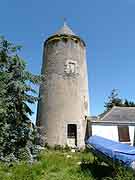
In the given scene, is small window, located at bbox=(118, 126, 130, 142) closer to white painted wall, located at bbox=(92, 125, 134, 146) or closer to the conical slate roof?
white painted wall, located at bbox=(92, 125, 134, 146)

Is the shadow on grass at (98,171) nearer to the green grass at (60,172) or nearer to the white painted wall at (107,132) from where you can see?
the green grass at (60,172)

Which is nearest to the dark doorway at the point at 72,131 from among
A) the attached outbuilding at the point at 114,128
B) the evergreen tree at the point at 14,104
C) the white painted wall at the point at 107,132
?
the attached outbuilding at the point at 114,128

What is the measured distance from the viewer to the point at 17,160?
1101cm

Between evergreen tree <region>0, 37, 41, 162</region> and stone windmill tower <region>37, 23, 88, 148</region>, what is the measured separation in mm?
5717

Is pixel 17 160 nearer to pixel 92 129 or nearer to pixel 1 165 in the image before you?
pixel 1 165

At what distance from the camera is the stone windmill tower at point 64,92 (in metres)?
18.5

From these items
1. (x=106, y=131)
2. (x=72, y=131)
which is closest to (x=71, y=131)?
(x=72, y=131)

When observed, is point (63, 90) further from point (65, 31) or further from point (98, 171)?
point (98, 171)

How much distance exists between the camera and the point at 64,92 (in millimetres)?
19328

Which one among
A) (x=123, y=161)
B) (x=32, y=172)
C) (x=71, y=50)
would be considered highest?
(x=71, y=50)

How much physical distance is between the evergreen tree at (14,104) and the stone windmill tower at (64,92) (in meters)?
5.72

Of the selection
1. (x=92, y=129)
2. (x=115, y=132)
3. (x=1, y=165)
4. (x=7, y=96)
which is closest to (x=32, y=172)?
(x=1, y=165)

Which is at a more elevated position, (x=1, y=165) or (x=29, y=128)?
(x=29, y=128)

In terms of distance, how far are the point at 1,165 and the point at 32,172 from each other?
2148 millimetres
